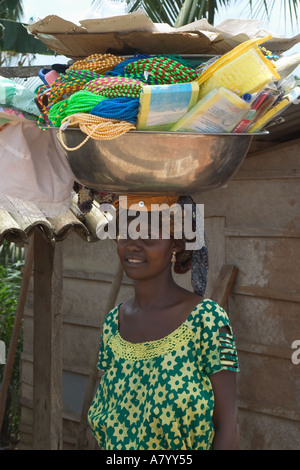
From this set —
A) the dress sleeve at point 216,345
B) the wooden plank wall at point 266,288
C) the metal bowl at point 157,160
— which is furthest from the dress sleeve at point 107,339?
the wooden plank wall at point 266,288

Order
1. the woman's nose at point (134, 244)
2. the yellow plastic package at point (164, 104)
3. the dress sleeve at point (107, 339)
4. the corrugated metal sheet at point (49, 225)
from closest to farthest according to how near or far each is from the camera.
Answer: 1. the yellow plastic package at point (164, 104)
2. the woman's nose at point (134, 244)
3. the dress sleeve at point (107, 339)
4. the corrugated metal sheet at point (49, 225)

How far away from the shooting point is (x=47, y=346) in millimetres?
4199

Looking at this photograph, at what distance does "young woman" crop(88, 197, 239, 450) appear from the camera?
208 centimetres

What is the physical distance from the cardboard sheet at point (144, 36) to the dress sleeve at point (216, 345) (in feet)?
2.48

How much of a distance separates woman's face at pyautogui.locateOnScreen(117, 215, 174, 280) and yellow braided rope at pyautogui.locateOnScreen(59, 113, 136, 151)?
40 cm

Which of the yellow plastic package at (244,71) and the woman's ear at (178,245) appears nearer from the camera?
the yellow plastic package at (244,71)

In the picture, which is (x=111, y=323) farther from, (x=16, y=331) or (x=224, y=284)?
(x=16, y=331)

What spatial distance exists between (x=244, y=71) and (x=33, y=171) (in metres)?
0.86

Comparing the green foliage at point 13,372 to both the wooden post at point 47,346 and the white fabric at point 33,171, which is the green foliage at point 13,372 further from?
the white fabric at point 33,171

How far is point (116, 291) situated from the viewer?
489cm

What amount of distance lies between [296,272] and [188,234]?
1848 mm

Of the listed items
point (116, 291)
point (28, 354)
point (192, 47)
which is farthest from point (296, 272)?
point (28, 354)

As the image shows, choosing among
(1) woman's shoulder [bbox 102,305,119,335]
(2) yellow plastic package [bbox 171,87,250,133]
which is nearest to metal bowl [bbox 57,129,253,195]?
(2) yellow plastic package [bbox 171,87,250,133]

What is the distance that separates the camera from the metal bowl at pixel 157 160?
1.89 metres
